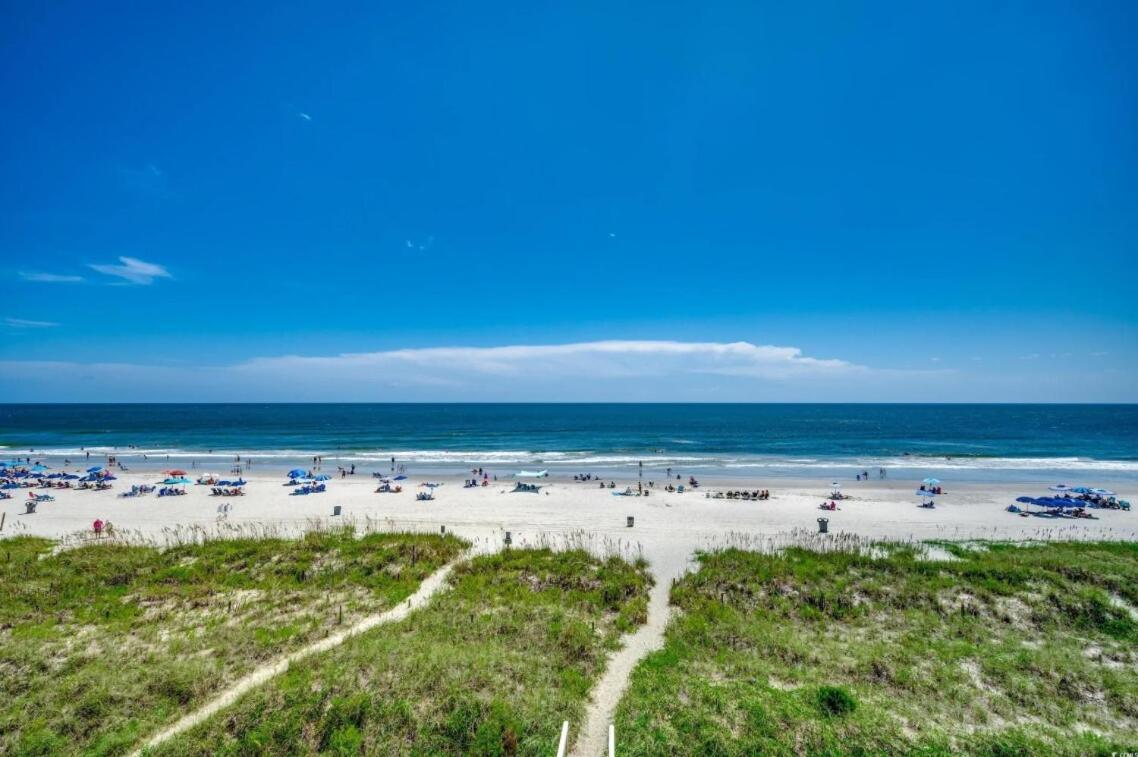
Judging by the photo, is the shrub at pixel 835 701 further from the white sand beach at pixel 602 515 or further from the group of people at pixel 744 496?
the group of people at pixel 744 496

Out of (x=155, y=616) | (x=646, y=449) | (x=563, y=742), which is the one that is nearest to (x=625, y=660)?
(x=563, y=742)

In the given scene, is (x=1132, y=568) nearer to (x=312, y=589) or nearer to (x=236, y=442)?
(x=312, y=589)

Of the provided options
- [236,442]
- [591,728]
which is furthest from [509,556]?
[236,442]

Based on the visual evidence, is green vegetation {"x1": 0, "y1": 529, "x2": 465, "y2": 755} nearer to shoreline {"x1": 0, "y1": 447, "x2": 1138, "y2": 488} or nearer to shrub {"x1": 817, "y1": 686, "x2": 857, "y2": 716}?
shrub {"x1": 817, "y1": 686, "x2": 857, "y2": 716}

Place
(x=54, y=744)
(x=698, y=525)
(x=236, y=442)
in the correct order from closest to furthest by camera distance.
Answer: (x=54, y=744)
(x=698, y=525)
(x=236, y=442)

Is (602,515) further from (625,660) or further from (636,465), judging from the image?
(636,465)

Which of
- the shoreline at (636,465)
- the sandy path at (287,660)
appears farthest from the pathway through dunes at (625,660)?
the shoreline at (636,465)
